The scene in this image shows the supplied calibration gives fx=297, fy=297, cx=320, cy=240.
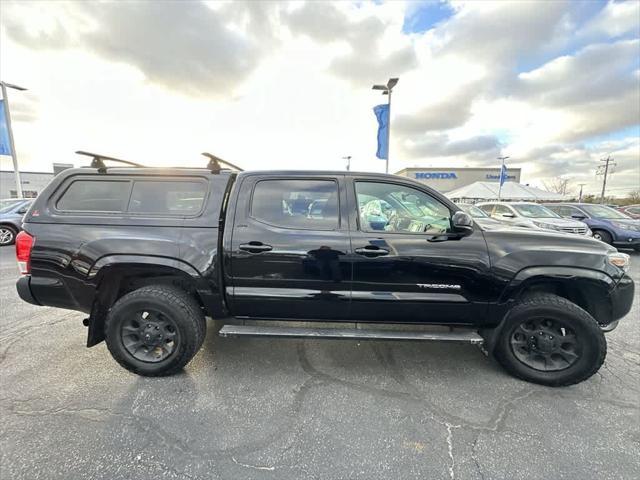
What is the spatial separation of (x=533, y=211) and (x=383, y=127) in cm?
588

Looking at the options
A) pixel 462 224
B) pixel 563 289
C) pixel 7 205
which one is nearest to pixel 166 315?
pixel 462 224

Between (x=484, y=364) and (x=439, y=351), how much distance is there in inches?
16.6

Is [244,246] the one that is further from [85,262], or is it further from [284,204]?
[85,262]

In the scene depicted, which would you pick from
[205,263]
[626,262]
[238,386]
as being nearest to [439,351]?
[626,262]

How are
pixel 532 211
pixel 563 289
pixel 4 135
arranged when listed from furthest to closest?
pixel 4 135, pixel 532 211, pixel 563 289

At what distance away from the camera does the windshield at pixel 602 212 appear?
1020 centimetres

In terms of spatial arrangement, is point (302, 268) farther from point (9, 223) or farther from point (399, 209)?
point (9, 223)

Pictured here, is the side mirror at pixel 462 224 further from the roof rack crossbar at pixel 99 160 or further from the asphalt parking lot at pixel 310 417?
the roof rack crossbar at pixel 99 160

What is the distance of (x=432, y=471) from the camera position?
70.7 inches

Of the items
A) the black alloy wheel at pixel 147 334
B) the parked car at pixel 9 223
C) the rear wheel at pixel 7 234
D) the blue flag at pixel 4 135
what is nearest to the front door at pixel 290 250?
the black alloy wheel at pixel 147 334

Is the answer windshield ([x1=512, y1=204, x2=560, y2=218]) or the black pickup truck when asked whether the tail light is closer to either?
the black pickup truck

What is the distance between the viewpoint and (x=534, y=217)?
9578mm

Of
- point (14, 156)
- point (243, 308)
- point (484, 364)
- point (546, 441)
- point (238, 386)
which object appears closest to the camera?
point (546, 441)

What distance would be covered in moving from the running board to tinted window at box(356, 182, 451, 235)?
3.00ft
